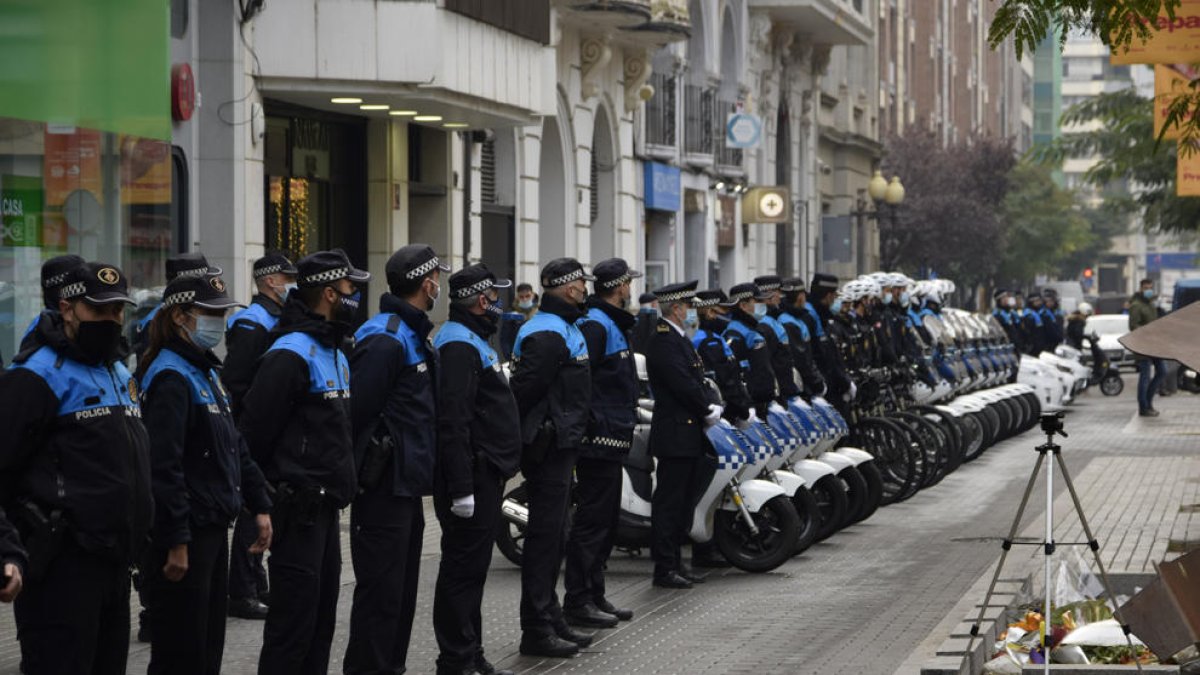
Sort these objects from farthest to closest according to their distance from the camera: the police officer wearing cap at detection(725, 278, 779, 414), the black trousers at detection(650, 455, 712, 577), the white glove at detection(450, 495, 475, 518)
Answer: the police officer wearing cap at detection(725, 278, 779, 414) < the black trousers at detection(650, 455, 712, 577) < the white glove at detection(450, 495, 475, 518)

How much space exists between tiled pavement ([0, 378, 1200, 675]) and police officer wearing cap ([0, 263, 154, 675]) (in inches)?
130

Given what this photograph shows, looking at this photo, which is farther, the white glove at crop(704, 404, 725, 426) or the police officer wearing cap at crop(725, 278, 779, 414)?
the police officer wearing cap at crop(725, 278, 779, 414)

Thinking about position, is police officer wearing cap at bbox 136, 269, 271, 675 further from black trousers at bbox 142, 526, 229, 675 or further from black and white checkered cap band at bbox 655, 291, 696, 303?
black and white checkered cap band at bbox 655, 291, 696, 303

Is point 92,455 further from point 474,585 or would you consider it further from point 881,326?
point 881,326

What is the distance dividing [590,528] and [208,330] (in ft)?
12.7

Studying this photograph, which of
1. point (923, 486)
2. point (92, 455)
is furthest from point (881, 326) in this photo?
point (92, 455)

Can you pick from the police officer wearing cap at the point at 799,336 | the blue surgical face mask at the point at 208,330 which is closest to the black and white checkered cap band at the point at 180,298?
the blue surgical face mask at the point at 208,330

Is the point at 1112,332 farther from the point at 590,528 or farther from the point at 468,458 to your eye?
the point at 468,458

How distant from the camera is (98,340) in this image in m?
7.32

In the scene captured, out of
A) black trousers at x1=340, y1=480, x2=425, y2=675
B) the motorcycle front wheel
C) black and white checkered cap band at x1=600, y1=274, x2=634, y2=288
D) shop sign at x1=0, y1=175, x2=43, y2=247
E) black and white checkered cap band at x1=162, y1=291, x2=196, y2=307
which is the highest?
shop sign at x1=0, y1=175, x2=43, y2=247

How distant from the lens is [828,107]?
2085 inches

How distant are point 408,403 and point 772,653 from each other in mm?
2786

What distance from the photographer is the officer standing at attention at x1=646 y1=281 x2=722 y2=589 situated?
13.8 metres

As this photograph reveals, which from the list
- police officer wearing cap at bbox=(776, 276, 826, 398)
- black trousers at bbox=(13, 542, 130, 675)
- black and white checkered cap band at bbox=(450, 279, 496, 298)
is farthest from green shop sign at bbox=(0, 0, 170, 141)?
black trousers at bbox=(13, 542, 130, 675)
